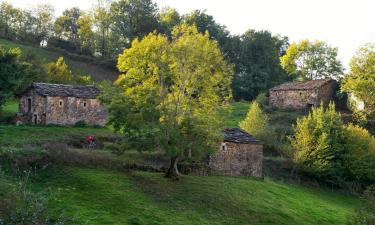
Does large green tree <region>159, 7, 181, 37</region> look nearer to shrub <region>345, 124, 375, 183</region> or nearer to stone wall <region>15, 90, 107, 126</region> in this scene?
stone wall <region>15, 90, 107, 126</region>

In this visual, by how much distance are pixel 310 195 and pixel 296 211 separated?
9.08m

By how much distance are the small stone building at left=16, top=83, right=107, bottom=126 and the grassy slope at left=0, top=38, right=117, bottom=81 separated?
119ft

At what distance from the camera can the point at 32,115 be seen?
151ft

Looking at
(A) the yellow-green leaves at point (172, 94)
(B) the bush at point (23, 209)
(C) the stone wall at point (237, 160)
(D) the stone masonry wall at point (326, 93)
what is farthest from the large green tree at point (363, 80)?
(B) the bush at point (23, 209)

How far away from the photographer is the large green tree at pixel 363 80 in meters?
68.4

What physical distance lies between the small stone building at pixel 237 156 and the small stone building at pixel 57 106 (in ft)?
51.3

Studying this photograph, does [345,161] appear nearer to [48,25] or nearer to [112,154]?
[112,154]

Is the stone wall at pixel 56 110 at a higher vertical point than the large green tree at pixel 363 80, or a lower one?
lower

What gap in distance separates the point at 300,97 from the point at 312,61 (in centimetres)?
2249

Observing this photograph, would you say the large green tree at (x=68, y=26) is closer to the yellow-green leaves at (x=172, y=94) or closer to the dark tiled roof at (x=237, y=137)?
the dark tiled roof at (x=237, y=137)

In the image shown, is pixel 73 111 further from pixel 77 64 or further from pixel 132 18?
pixel 132 18

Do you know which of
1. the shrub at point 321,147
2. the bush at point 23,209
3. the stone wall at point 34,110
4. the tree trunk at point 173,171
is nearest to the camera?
the bush at point 23,209

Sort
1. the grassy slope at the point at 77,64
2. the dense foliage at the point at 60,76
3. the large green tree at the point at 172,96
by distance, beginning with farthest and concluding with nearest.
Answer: the grassy slope at the point at 77,64, the dense foliage at the point at 60,76, the large green tree at the point at 172,96

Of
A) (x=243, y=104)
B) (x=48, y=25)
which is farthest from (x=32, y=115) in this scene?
(x=48, y=25)
